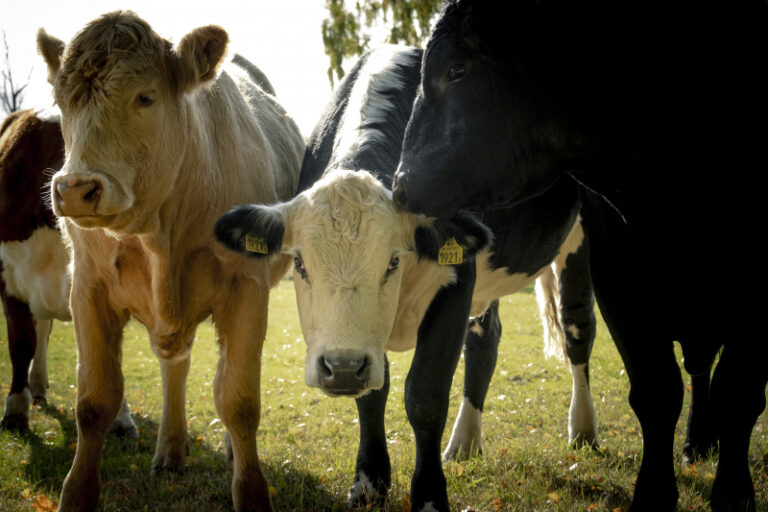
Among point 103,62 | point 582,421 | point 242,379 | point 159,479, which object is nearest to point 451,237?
point 242,379

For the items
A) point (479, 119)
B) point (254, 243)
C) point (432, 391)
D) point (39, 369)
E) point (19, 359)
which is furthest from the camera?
point (39, 369)

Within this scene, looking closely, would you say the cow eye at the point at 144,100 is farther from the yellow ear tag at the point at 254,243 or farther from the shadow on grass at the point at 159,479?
the shadow on grass at the point at 159,479

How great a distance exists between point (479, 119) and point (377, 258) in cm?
77

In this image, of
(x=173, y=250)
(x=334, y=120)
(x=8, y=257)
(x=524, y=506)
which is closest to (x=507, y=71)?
(x=334, y=120)

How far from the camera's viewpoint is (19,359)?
589 cm

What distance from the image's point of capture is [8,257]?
6.02 meters

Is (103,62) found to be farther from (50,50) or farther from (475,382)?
(475,382)

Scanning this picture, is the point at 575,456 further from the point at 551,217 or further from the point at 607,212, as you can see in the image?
the point at 607,212

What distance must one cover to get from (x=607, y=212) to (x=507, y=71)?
986 mm

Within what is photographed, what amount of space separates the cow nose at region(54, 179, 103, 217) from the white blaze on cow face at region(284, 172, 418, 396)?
915 millimetres

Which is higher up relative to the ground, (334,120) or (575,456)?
(334,120)

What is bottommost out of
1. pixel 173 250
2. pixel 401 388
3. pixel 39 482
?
pixel 401 388

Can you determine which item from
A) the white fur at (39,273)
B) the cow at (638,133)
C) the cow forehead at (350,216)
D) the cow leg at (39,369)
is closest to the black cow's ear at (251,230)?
the cow forehead at (350,216)

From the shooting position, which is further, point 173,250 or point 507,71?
point 173,250
